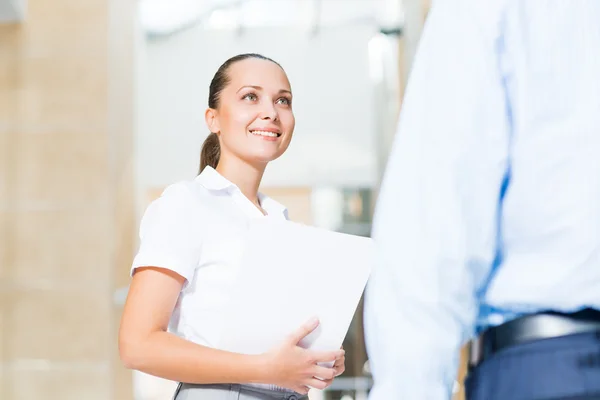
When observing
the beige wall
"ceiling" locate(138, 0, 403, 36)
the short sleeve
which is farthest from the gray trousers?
"ceiling" locate(138, 0, 403, 36)

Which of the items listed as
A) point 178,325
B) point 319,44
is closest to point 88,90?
point 178,325

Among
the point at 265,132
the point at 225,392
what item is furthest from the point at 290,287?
the point at 265,132

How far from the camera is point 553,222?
663mm

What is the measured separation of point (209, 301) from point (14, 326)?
2.42m

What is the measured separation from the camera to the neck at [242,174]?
1276 millimetres

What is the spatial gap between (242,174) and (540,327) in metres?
0.72

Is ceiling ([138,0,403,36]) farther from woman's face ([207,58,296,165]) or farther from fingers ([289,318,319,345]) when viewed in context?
fingers ([289,318,319,345])

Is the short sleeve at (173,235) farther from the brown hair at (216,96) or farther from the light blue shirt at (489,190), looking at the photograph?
the light blue shirt at (489,190)

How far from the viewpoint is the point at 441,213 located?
67 cm

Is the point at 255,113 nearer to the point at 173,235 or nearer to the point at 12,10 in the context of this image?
the point at 173,235

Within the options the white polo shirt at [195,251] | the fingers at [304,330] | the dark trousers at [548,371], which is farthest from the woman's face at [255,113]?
Answer: the dark trousers at [548,371]

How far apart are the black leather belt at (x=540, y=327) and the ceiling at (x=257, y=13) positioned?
15.7ft

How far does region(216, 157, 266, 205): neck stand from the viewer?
1276 mm

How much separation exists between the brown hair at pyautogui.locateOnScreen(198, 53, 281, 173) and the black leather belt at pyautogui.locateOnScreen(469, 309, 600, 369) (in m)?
0.78
